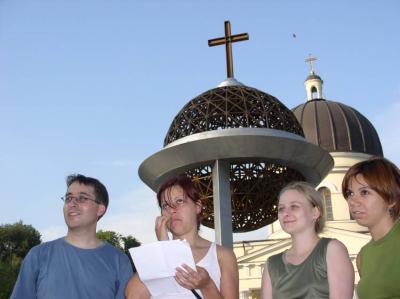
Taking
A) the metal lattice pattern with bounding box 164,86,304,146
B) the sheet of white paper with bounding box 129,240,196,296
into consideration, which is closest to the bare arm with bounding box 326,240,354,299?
the sheet of white paper with bounding box 129,240,196,296

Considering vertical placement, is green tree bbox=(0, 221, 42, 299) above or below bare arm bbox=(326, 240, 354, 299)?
above

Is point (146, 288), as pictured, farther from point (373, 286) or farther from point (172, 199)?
point (373, 286)

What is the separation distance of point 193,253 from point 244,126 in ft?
22.9

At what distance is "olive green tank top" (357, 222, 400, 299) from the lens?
338 centimetres

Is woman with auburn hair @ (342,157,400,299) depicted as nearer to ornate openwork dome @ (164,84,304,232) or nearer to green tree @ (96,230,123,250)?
ornate openwork dome @ (164,84,304,232)

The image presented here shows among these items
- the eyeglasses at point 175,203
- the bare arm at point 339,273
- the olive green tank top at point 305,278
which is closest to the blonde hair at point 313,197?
the olive green tank top at point 305,278

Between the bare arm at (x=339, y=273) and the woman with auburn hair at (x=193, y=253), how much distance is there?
645mm

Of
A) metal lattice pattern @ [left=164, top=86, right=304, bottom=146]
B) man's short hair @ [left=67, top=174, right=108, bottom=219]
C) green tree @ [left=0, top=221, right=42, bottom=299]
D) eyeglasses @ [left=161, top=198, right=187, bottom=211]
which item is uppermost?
green tree @ [left=0, top=221, right=42, bottom=299]

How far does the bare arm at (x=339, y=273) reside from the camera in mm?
3354

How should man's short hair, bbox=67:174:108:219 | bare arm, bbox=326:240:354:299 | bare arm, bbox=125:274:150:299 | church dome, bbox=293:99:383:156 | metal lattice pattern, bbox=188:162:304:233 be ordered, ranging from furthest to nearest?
church dome, bbox=293:99:383:156 → metal lattice pattern, bbox=188:162:304:233 → man's short hair, bbox=67:174:108:219 → bare arm, bbox=125:274:150:299 → bare arm, bbox=326:240:354:299

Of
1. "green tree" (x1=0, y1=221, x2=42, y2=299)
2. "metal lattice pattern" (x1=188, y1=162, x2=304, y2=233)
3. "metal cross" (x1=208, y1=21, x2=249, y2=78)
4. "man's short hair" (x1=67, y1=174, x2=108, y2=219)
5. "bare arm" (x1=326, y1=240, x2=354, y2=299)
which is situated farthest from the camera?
"green tree" (x1=0, y1=221, x2=42, y2=299)

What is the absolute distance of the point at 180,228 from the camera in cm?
379

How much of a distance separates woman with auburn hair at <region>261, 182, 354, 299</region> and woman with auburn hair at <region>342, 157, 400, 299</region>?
0.19 metres

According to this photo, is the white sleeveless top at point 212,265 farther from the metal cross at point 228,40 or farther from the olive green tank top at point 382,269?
the metal cross at point 228,40
